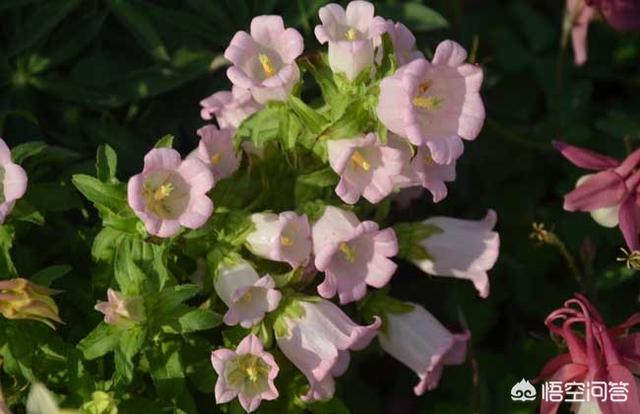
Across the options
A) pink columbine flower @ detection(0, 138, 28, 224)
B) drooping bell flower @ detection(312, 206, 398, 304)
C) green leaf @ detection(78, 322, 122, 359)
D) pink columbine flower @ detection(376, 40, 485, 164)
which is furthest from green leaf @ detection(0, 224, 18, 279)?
pink columbine flower @ detection(376, 40, 485, 164)

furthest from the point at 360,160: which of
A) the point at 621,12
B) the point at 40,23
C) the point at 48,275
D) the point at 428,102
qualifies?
the point at 621,12

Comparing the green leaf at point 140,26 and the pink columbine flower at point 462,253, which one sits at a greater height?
the green leaf at point 140,26

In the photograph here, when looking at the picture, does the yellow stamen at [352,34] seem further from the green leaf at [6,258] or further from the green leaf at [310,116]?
the green leaf at [6,258]

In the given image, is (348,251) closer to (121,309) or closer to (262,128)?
(262,128)

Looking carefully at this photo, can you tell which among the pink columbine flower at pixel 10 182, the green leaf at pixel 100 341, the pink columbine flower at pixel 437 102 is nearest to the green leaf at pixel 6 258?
the pink columbine flower at pixel 10 182

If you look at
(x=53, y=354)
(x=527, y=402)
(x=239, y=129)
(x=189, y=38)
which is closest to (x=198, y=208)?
(x=239, y=129)

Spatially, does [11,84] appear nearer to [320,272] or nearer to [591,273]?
[320,272]

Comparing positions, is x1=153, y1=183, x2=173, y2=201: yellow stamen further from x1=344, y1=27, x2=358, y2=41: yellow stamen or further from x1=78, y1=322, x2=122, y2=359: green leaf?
x1=344, y1=27, x2=358, y2=41: yellow stamen
